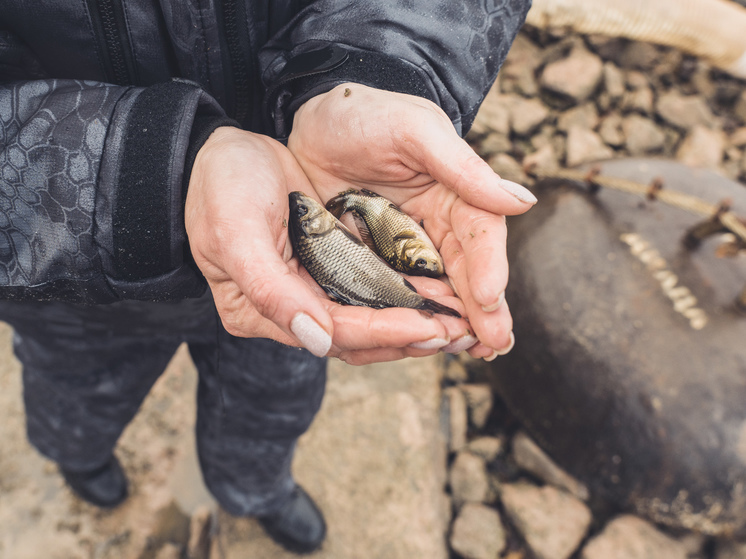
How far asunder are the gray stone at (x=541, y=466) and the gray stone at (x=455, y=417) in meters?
0.42

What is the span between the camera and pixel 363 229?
2.37 meters

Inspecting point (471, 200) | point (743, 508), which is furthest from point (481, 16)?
point (743, 508)

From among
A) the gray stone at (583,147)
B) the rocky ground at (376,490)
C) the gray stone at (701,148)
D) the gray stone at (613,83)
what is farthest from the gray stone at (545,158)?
the rocky ground at (376,490)

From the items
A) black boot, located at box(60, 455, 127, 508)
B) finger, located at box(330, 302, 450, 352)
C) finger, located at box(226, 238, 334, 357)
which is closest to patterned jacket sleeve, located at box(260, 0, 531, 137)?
finger, located at box(226, 238, 334, 357)

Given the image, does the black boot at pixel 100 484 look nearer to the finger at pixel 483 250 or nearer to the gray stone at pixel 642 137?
the finger at pixel 483 250

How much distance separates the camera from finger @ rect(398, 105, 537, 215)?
1749 millimetres

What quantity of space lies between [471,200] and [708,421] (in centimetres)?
229

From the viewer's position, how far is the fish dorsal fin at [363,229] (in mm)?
2334

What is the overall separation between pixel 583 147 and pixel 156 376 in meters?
5.03

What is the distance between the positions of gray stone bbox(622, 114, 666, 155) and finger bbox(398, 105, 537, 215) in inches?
195

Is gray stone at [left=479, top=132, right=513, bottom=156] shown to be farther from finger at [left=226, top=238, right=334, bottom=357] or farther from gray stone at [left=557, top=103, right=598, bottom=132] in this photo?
finger at [left=226, top=238, right=334, bottom=357]

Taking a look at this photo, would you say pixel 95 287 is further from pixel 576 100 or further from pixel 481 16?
pixel 576 100

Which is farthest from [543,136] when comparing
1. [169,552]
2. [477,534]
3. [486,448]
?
[169,552]

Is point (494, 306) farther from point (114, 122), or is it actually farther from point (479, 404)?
point (479, 404)
